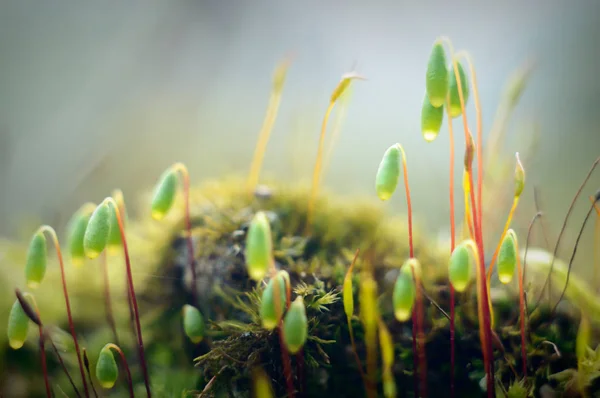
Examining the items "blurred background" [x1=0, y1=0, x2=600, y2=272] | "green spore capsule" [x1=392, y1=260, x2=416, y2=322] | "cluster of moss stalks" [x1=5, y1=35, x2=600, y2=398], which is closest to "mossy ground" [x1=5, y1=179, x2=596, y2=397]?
"cluster of moss stalks" [x1=5, y1=35, x2=600, y2=398]

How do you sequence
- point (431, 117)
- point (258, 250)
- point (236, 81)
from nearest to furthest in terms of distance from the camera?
point (258, 250) < point (431, 117) < point (236, 81)

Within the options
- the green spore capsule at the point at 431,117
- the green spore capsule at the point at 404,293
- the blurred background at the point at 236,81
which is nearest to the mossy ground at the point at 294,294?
the green spore capsule at the point at 404,293

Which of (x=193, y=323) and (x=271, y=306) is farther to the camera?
(x=193, y=323)

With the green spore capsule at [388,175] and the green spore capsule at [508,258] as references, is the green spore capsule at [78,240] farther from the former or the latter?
the green spore capsule at [508,258]

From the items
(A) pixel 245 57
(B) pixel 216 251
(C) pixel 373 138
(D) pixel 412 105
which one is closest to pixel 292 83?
(A) pixel 245 57

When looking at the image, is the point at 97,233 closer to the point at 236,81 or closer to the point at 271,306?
the point at 271,306

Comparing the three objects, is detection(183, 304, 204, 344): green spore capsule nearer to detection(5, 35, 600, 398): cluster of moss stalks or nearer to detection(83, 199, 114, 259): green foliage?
detection(5, 35, 600, 398): cluster of moss stalks

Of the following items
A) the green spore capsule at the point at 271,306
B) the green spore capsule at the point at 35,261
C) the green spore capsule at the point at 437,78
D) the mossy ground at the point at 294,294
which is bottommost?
the mossy ground at the point at 294,294

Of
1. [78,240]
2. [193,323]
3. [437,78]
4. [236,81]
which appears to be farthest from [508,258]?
[236,81]
